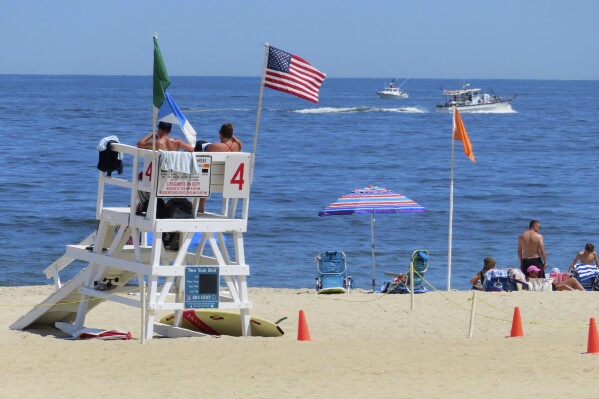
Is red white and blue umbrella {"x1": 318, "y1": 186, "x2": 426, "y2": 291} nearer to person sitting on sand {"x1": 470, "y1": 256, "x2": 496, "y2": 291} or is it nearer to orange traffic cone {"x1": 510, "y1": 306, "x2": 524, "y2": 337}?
person sitting on sand {"x1": 470, "y1": 256, "x2": 496, "y2": 291}

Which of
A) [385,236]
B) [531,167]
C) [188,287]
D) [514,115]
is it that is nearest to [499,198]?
[385,236]

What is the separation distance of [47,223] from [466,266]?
42.2 feet

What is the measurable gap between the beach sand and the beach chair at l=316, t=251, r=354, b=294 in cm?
174

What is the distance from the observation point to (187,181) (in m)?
13.2

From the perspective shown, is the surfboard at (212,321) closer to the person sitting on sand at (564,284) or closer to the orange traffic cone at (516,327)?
the orange traffic cone at (516,327)

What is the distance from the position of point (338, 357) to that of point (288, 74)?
3.52 m

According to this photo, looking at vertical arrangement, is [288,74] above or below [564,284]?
above

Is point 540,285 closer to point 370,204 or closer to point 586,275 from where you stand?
point 586,275

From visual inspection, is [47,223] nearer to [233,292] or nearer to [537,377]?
[233,292]

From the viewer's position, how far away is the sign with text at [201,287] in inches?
527

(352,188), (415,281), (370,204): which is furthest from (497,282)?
(352,188)

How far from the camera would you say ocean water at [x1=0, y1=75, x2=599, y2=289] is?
90.4ft

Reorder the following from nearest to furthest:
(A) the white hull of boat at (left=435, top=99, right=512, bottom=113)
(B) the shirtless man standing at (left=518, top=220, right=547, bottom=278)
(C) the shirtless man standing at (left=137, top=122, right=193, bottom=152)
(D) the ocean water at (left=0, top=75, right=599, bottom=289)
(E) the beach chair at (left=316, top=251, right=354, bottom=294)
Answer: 1. (C) the shirtless man standing at (left=137, top=122, right=193, bottom=152)
2. (E) the beach chair at (left=316, top=251, right=354, bottom=294)
3. (B) the shirtless man standing at (left=518, top=220, right=547, bottom=278)
4. (D) the ocean water at (left=0, top=75, right=599, bottom=289)
5. (A) the white hull of boat at (left=435, top=99, right=512, bottom=113)

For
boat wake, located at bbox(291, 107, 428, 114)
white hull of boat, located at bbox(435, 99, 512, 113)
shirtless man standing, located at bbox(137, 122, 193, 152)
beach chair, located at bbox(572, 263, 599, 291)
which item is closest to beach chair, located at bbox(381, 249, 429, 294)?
beach chair, located at bbox(572, 263, 599, 291)
